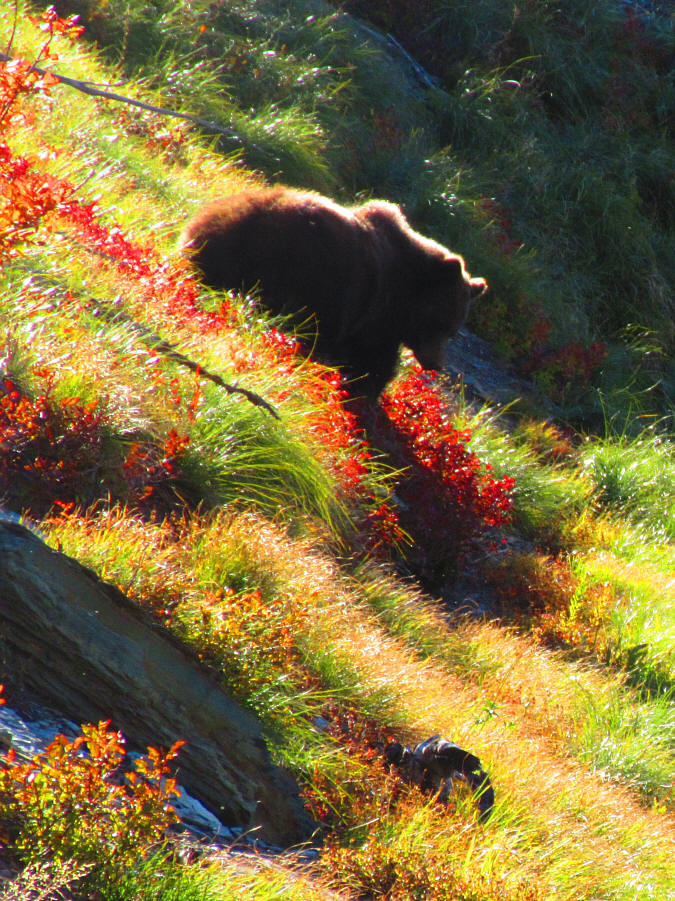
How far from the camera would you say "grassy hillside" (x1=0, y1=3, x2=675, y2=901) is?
11.5 feet

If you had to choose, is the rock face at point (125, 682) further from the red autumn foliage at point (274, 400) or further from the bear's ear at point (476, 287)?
the bear's ear at point (476, 287)

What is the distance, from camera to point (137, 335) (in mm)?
5594

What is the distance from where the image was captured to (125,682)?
3.13 meters

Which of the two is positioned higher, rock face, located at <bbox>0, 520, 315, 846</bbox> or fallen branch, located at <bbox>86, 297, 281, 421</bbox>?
fallen branch, located at <bbox>86, 297, 281, 421</bbox>

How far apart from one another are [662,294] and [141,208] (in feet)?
28.6

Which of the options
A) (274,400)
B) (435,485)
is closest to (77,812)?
(274,400)

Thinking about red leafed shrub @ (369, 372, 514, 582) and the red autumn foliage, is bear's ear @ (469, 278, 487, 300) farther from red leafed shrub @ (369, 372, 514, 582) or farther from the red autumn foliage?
red leafed shrub @ (369, 372, 514, 582)

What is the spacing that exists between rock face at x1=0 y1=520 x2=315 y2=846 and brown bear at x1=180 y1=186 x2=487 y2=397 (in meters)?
4.15

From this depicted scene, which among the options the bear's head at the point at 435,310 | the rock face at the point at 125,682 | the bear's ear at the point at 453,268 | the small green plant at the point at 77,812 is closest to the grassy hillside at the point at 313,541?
the small green plant at the point at 77,812

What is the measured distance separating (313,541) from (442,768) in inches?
68.3

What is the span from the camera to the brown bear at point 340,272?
735 centimetres

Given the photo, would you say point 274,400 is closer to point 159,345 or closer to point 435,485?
point 159,345

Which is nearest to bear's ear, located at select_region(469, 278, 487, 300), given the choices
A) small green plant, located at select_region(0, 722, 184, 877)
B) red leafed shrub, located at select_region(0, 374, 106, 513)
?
red leafed shrub, located at select_region(0, 374, 106, 513)

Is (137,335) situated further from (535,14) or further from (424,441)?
(535,14)
